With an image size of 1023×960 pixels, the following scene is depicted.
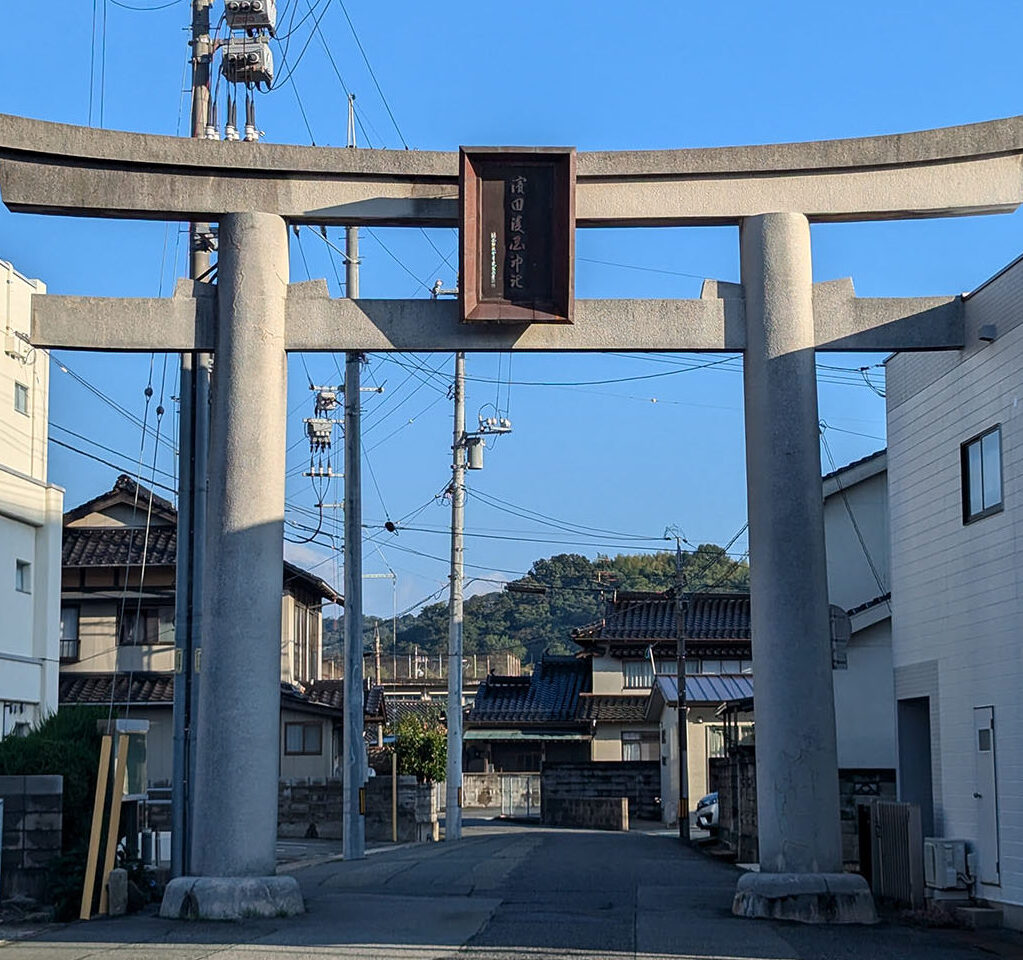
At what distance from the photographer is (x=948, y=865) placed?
15312mm

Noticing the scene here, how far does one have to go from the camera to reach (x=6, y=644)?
1169 inches

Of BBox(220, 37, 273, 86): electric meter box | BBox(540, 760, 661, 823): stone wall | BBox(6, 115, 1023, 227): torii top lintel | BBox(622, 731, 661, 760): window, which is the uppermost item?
BBox(220, 37, 273, 86): electric meter box

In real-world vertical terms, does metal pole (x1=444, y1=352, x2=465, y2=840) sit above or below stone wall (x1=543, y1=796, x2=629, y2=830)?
above

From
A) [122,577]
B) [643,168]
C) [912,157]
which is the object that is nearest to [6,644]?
[122,577]

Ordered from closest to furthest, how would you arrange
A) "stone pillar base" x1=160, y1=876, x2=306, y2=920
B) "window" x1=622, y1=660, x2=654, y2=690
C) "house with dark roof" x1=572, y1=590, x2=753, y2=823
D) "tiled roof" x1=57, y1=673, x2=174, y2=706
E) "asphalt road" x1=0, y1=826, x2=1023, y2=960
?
"asphalt road" x1=0, y1=826, x2=1023, y2=960 → "stone pillar base" x1=160, y1=876, x2=306, y2=920 → "tiled roof" x1=57, y1=673, x2=174, y2=706 → "house with dark roof" x1=572, y1=590, x2=753, y2=823 → "window" x1=622, y1=660, x2=654, y2=690

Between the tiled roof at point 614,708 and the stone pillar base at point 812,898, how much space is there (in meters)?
40.8

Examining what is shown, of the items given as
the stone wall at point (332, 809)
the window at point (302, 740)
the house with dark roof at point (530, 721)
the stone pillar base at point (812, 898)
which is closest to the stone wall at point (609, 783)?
the house with dark roof at point (530, 721)

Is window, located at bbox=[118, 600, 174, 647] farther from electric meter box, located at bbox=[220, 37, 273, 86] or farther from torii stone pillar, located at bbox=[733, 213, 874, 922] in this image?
torii stone pillar, located at bbox=[733, 213, 874, 922]

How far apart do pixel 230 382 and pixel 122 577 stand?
90.8 ft

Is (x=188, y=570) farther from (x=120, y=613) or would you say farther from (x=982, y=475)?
(x=120, y=613)

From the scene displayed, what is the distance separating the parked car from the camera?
41.0 metres

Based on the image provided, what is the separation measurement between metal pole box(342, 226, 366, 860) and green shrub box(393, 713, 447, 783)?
46.8 ft

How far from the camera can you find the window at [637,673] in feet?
187

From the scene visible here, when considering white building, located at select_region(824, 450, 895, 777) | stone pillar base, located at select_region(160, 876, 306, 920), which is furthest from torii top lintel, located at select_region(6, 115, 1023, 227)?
white building, located at select_region(824, 450, 895, 777)
